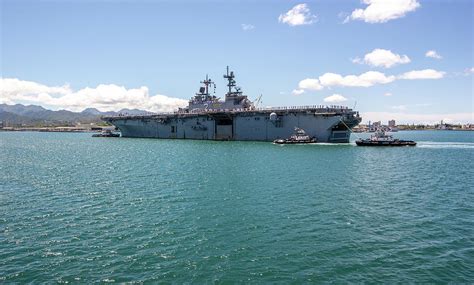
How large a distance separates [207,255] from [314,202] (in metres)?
9.19

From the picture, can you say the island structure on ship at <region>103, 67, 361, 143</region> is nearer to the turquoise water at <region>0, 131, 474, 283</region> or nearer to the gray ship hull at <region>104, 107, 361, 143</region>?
the gray ship hull at <region>104, 107, 361, 143</region>

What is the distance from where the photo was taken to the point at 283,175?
29.2 meters

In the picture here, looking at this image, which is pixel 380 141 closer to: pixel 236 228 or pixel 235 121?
pixel 235 121

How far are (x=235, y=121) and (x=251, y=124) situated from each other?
3814 mm

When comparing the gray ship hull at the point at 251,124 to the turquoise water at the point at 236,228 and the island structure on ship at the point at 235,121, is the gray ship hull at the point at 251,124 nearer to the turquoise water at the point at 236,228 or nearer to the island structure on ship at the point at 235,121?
the island structure on ship at the point at 235,121

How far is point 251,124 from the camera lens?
69.4 meters

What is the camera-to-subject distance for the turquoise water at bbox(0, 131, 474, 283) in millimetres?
11383

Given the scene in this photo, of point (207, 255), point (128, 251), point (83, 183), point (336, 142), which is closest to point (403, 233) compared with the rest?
point (207, 255)

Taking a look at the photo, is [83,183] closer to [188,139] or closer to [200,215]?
[200,215]

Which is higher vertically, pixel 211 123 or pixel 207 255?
pixel 211 123

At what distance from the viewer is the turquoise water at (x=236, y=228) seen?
11383 mm

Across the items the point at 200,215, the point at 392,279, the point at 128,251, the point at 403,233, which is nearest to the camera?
the point at 392,279

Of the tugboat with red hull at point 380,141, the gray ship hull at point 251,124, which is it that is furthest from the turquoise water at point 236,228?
the gray ship hull at point 251,124

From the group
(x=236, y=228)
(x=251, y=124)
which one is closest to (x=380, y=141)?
(x=251, y=124)
